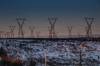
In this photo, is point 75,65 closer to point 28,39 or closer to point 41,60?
point 41,60

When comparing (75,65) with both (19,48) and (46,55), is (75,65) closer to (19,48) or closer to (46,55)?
(46,55)

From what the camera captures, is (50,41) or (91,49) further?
(50,41)

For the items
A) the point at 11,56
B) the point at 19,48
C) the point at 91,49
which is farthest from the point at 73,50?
the point at 11,56

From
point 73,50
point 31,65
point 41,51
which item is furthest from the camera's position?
point 73,50

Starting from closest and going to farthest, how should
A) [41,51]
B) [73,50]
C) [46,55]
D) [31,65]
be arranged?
[31,65], [46,55], [41,51], [73,50]

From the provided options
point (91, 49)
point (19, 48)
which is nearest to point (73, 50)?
point (91, 49)

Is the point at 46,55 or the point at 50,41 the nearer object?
the point at 46,55
